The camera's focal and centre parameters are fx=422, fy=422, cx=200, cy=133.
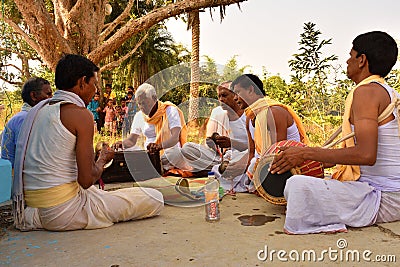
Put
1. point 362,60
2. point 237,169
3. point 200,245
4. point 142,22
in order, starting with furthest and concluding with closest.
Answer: point 142,22
point 237,169
point 362,60
point 200,245

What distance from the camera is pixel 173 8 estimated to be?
38.0ft

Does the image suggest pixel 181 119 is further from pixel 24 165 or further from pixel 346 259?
pixel 346 259

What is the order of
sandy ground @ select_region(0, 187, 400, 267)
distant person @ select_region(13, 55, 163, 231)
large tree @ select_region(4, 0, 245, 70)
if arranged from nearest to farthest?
1. sandy ground @ select_region(0, 187, 400, 267)
2. distant person @ select_region(13, 55, 163, 231)
3. large tree @ select_region(4, 0, 245, 70)

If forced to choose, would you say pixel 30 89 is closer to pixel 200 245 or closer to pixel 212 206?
pixel 212 206

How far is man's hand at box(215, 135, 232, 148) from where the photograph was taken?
4672 millimetres

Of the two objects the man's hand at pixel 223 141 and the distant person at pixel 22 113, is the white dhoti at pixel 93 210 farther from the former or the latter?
the man's hand at pixel 223 141

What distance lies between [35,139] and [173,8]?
30.4ft

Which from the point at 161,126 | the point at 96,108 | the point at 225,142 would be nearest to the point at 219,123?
the point at 225,142

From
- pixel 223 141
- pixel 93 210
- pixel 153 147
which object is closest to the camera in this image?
pixel 93 210

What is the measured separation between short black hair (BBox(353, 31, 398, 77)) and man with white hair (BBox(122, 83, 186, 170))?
2.58 metres

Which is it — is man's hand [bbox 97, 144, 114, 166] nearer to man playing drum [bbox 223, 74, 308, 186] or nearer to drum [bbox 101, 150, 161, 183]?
man playing drum [bbox 223, 74, 308, 186]

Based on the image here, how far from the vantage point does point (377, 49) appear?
9.61 feet

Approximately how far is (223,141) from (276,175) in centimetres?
149

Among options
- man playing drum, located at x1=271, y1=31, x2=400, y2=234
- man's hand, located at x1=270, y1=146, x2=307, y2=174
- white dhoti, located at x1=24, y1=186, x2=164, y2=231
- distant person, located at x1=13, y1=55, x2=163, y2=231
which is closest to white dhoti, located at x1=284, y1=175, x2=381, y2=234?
man playing drum, located at x1=271, y1=31, x2=400, y2=234
